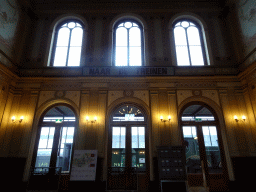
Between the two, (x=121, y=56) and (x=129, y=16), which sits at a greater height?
(x=129, y=16)

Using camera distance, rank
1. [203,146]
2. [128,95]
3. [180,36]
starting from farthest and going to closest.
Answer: [180,36] < [128,95] < [203,146]

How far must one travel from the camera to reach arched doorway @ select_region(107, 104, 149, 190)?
7152mm

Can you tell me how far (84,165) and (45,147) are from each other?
85.0 inches

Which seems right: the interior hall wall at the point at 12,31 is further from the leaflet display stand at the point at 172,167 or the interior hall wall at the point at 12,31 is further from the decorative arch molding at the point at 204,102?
the decorative arch molding at the point at 204,102

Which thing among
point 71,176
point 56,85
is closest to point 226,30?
point 56,85

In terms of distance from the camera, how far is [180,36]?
9609 millimetres

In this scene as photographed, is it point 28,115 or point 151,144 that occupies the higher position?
point 28,115

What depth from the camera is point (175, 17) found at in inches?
384

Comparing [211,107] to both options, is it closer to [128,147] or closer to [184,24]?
[128,147]

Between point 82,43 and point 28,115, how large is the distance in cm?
431

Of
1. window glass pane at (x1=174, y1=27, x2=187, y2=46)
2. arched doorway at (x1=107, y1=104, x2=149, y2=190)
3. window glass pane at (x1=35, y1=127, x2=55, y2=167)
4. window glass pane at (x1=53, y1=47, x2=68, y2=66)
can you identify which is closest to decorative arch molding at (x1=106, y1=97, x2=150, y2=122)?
arched doorway at (x1=107, y1=104, x2=149, y2=190)

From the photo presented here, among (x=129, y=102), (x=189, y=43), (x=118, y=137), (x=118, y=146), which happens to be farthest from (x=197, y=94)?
(x=118, y=146)

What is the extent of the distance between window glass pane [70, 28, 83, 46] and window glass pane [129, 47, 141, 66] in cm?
276

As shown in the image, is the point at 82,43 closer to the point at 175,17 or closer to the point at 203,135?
the point at 175,17
